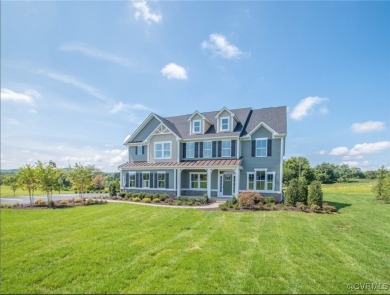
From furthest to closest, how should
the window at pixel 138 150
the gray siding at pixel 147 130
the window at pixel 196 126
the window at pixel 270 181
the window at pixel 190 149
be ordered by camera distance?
the window at pixel 138 150, the gray siding at pixel 147 130, the window at pixel 196 126, the window at pixel 190 149, the window at pixel 270 181

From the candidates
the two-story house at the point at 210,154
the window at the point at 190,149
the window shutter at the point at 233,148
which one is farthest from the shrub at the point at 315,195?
the window at the point at 190,149

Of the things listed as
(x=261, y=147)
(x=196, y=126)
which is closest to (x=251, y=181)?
(x=261, y=147)

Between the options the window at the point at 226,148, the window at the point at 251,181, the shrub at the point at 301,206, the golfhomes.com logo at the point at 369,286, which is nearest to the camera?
the golfhomes.com logo at the point at 369,286

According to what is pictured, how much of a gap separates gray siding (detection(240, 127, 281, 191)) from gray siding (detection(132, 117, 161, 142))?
9.58m

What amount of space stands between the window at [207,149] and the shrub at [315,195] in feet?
28.2

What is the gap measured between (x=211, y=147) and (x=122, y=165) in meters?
9.66

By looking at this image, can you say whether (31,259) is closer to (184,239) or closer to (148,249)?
(148,249)

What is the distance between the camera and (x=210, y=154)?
63.7 feet

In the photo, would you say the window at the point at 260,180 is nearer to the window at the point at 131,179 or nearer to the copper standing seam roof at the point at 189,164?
the copper standing seam roof at the point at 189,164

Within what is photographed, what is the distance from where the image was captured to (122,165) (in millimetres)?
22453

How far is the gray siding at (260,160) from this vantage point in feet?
55.1

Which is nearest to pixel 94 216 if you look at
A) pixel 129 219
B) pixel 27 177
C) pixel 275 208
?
Answer: pixel 129 219

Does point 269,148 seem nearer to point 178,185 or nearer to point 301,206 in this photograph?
point 301,206

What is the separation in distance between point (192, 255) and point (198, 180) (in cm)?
1410
